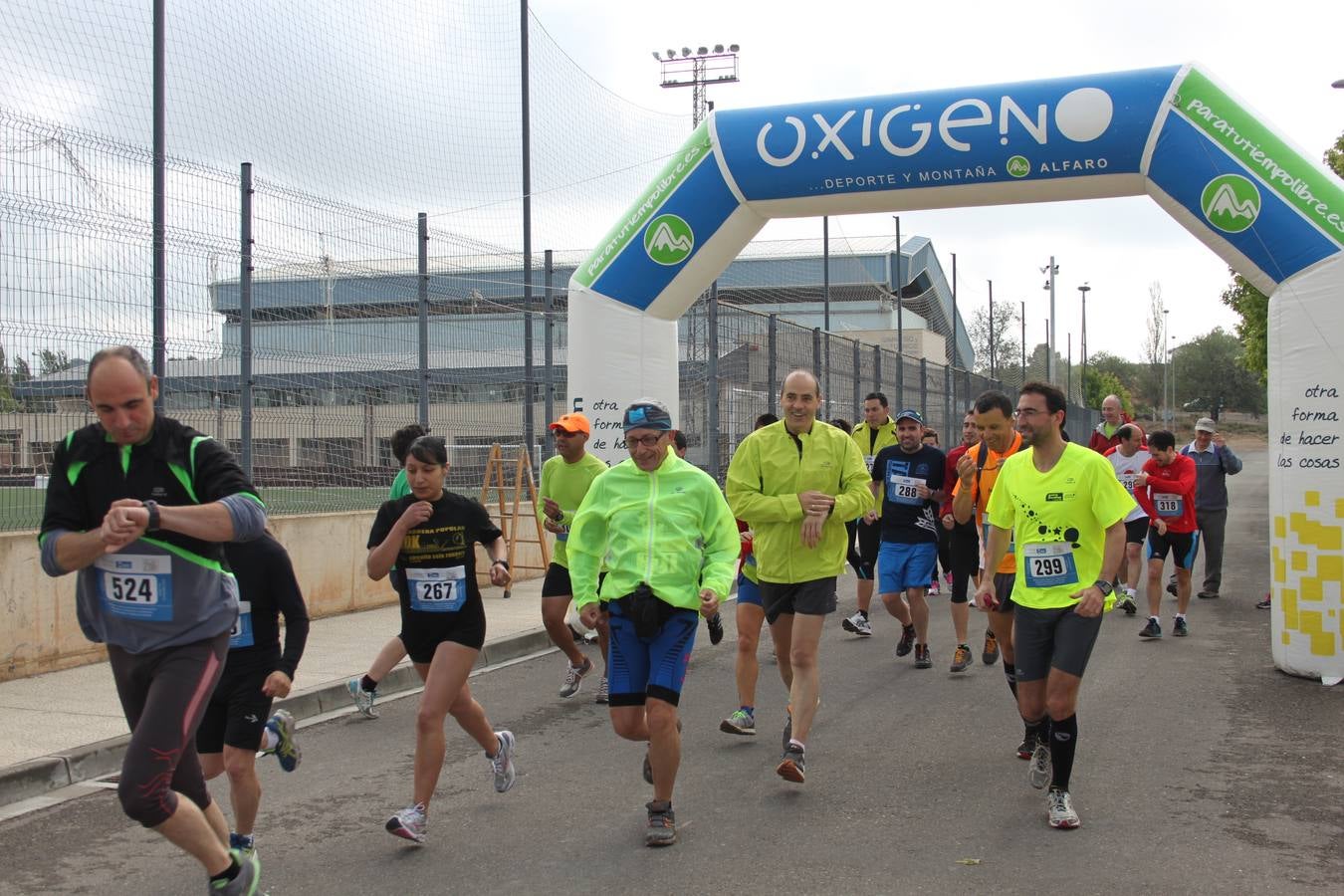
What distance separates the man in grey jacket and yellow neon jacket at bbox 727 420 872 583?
8058 millimetres

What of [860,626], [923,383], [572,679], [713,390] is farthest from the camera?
[923,383]

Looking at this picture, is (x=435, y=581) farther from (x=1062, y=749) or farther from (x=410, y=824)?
(x=1062, y=749)

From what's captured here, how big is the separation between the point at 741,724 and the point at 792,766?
130 centimetres

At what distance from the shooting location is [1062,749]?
575cm

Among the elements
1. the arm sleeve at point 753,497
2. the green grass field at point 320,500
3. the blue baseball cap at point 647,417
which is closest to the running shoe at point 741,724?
the arm sleeve at point 753,497

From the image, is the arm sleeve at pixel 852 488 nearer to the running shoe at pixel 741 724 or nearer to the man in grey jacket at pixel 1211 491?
the running shoe at pixel 741 724

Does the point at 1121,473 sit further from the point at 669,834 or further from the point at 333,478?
the point at 669,834

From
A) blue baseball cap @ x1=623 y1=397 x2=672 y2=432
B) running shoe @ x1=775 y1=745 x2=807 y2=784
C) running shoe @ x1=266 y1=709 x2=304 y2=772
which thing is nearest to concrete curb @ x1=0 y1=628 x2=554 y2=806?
running shoe @ x1=266 y1=709 x2=304 y2=772

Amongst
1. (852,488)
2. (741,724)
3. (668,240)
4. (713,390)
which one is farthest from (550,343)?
(852,488)

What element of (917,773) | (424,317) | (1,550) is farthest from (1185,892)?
(424,317)

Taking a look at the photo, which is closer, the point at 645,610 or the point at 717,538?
the point at 645,610

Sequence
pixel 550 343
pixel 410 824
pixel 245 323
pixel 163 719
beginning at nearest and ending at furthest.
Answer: pixel 163 719, pixel 410 824, pixel 245 323, pixel 550 343

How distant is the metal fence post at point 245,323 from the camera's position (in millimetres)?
10582

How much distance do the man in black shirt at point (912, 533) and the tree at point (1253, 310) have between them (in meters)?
20.8
